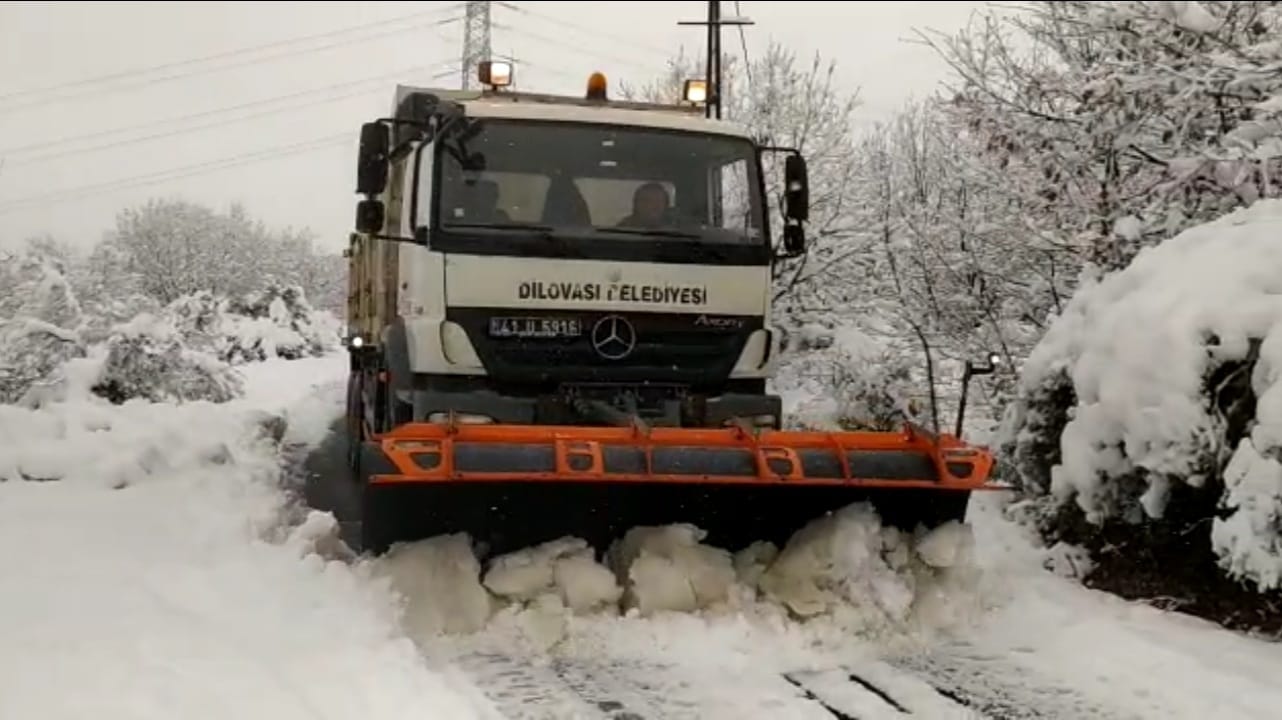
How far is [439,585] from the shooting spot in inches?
216

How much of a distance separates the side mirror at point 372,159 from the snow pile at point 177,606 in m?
1.88

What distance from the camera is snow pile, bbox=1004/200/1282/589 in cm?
516

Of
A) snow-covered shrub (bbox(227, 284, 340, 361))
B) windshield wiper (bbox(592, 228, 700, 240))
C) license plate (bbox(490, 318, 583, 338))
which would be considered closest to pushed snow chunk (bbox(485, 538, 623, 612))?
license plate (bbox(490, 318, 583, 338))

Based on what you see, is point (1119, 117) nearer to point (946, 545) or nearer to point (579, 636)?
point (946, 545)

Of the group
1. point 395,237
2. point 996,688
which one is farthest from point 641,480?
point 395,237

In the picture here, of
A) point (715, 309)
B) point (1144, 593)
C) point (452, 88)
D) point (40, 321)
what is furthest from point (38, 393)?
point (1144, 593)

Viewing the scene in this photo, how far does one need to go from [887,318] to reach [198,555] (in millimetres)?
10501

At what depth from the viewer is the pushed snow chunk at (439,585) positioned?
5.38 metres

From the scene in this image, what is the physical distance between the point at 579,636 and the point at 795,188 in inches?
121

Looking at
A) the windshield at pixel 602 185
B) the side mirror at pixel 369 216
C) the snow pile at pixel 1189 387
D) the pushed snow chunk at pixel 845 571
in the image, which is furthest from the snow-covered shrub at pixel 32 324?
the snow pile at pixel 1189 387

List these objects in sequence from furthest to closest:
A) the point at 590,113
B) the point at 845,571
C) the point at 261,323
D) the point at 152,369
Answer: the point at 261,323, the point at 152,369, the point at 590,113, the point at 845,571

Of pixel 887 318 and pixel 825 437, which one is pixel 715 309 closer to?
pixel 825 437

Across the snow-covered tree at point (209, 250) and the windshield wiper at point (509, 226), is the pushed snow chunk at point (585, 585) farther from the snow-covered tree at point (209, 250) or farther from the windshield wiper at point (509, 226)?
the snow-covered tree at point (209, 250)

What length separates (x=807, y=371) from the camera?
56.3 feet
